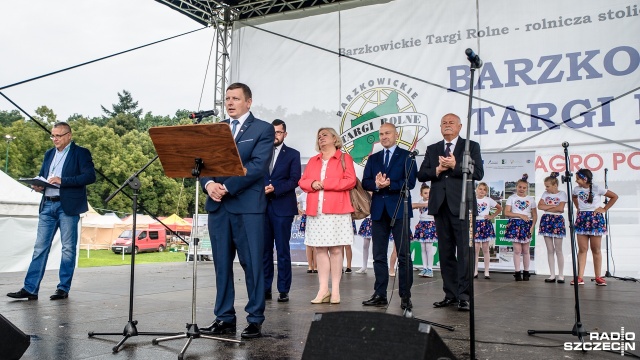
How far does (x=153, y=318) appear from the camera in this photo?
4238 millimetres

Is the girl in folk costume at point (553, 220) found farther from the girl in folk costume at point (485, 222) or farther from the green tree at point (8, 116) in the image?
the green tree at point (8, 116)

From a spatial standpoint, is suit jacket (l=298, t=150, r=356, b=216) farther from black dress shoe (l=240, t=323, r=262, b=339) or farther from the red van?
the red van

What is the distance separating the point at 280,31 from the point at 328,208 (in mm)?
6766

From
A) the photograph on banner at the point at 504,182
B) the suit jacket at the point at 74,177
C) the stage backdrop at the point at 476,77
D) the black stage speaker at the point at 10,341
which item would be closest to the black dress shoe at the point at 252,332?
the black stage speaker at the point at 10,341

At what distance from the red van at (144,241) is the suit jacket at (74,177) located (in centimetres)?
2504

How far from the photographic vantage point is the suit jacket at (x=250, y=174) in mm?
3551

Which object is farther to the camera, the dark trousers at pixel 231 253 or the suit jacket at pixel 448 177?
the suit jacket at pixel 448 177

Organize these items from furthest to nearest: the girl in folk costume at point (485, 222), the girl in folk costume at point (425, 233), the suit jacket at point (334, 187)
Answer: the girl in folk costume at point (425, 233) → the girl in folk costume at point (485, 222) → the suit jacket at point (334, 187)

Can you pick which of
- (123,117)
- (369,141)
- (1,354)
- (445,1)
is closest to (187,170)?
(1,354)

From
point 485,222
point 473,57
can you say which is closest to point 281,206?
point 473,57

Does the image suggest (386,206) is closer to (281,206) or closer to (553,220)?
(281,206)

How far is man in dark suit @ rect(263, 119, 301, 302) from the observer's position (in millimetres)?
5402

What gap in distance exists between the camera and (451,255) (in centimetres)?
496

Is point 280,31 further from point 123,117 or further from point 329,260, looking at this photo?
point 123,117
